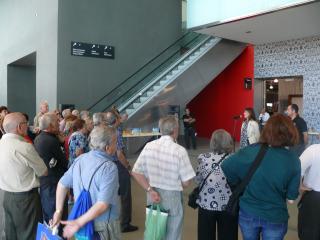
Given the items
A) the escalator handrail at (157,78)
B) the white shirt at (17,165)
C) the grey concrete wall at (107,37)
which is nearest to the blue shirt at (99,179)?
the white shirt at (17,165)

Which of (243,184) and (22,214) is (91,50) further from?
(243,184)

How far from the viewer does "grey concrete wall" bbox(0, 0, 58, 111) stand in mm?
11180

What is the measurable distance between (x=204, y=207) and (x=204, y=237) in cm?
26

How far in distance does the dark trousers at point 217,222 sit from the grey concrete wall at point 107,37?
8.91m

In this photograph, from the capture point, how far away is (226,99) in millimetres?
14594

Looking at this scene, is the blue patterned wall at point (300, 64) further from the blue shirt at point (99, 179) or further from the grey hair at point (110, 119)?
the blue shirt at point (99, 179)

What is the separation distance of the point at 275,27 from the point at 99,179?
983 cm

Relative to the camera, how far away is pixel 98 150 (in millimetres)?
2221

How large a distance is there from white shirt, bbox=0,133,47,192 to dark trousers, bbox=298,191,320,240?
6.55ft

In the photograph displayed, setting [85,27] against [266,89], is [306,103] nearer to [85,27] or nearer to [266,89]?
[266,89]

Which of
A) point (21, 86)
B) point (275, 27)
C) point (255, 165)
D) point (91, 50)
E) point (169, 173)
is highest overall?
point (275, 27)

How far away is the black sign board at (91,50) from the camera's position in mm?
11117

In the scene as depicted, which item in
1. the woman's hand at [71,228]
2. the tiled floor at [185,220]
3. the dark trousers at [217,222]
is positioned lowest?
the tiled floor at [185,220]

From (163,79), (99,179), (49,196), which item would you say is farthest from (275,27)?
(99,179)
